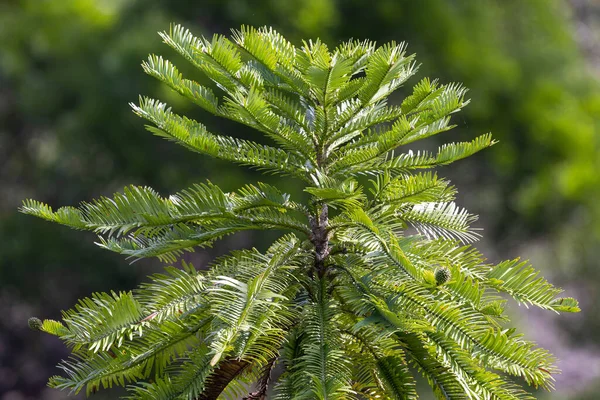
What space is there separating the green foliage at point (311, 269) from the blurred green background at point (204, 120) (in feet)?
23.8

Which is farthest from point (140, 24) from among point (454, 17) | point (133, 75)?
point (454, 17)

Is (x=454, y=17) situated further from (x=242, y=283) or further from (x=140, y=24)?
(x=242, y=283)

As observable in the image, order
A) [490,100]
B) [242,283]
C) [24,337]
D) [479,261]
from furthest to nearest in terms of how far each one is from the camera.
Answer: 1. [24,337]
2. [490,100]
3. [479,261]
4. [242,283]

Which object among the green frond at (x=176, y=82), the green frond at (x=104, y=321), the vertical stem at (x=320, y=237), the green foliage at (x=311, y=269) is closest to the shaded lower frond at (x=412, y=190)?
the green foliage at (x=311, y=269)

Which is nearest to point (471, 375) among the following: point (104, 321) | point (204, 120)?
point (104, 321)

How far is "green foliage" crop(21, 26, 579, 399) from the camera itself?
A: 1.63 meters

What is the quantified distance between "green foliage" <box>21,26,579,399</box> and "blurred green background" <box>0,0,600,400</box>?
726 centimetres

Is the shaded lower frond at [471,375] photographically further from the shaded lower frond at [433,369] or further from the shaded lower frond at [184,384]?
the shaded lower frond at [184,384]

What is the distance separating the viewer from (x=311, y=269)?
6.52 ft

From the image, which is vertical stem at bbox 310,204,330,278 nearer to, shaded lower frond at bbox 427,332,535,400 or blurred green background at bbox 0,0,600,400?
shaded lower frond at bbox 427,332,535,400

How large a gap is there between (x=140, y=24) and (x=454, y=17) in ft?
15.7

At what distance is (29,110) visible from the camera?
39.2 feet

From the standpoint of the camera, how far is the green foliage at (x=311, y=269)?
1.63 metres

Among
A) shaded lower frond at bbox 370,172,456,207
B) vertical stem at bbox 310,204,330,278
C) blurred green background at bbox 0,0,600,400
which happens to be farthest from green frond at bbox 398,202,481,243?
blurred green background at bbox 0,0,600,400
